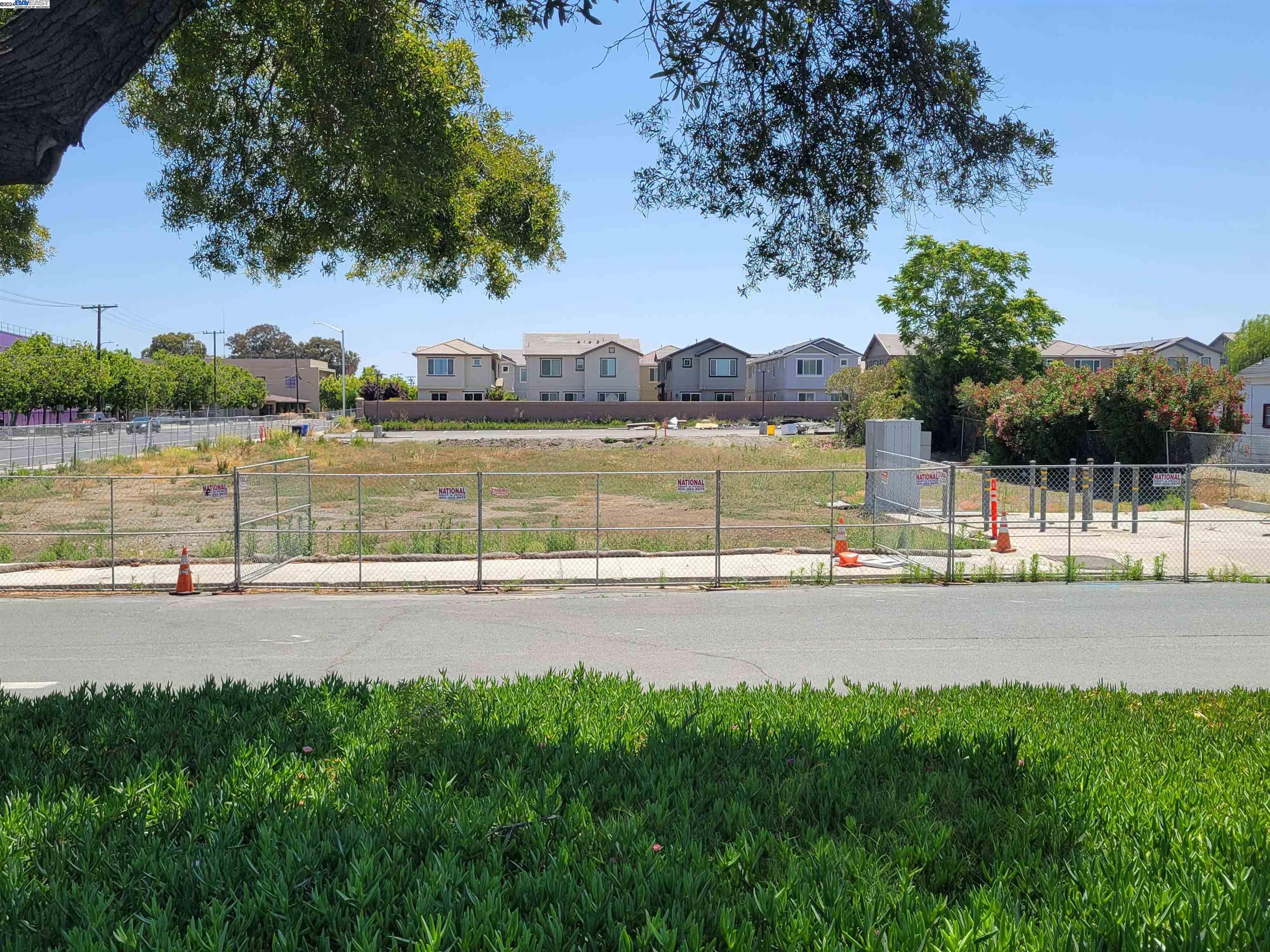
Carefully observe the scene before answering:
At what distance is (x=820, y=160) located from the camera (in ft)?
26.7

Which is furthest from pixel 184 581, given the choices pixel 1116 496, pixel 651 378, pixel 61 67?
pixel 651 378

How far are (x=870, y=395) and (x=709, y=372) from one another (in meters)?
48.3

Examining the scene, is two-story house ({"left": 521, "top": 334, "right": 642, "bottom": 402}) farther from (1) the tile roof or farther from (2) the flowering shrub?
(2) the flowering shrub

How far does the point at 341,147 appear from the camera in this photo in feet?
28.7

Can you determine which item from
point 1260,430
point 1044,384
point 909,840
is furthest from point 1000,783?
point 1260,430

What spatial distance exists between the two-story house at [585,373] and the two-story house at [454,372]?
16.3ft

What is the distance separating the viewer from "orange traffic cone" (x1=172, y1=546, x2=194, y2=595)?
15.7 m

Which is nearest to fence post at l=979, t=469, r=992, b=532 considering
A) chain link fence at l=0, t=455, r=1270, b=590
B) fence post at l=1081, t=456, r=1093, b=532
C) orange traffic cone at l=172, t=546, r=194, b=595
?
chain link fence at l=0, t=455, r=1270, b=590

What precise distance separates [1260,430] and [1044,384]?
14.8 m

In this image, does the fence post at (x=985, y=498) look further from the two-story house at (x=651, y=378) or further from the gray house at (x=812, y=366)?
the two-story house at (x=651, y=378)

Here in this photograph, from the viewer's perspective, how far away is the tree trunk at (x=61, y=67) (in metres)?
5.15

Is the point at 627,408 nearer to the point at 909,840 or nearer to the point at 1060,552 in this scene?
the point at 1060,552

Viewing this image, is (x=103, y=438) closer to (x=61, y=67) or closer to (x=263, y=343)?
(x=61, y=67)

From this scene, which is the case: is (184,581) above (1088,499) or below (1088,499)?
below
